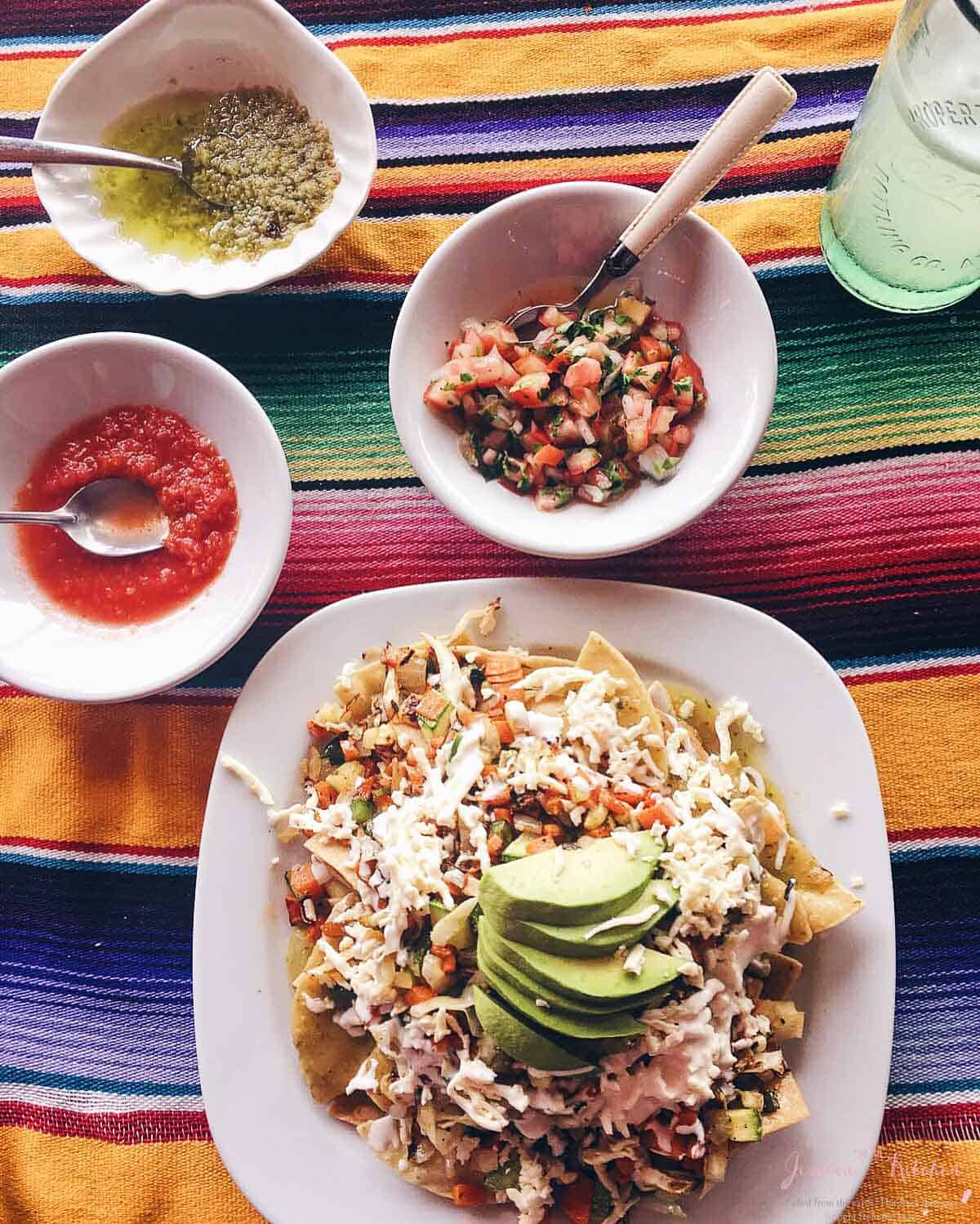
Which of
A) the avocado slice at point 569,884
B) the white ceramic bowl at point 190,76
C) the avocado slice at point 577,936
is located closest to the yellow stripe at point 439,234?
the white ceramic bowl at point 190,76

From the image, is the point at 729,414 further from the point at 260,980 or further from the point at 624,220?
the point at 260,980

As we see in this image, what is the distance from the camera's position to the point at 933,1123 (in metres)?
2.51

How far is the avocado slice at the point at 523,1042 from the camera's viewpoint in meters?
2.01

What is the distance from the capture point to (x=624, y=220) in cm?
248

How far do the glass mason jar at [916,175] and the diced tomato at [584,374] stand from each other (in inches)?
30.4

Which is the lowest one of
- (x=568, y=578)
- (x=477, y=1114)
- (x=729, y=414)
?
(x=477, y=1114)

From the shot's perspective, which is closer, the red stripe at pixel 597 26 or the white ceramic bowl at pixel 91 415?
the white ceramic bowl at pixel 91 415

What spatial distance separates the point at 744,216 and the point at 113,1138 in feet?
9.70

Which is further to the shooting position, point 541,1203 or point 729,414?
point 729,414

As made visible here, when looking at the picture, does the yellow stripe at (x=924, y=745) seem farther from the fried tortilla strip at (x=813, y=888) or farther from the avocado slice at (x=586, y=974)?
the avocado slice at (x=586, y=974)

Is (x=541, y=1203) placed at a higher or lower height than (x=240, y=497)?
lower

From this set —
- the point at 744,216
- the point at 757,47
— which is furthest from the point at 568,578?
the point at 757,47

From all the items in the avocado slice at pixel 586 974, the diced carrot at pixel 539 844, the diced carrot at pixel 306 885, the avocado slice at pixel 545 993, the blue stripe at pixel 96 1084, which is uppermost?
the diced carrot at pixel 539 844

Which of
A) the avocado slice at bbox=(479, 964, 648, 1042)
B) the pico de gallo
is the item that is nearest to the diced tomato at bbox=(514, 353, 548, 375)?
the pico de gallo
